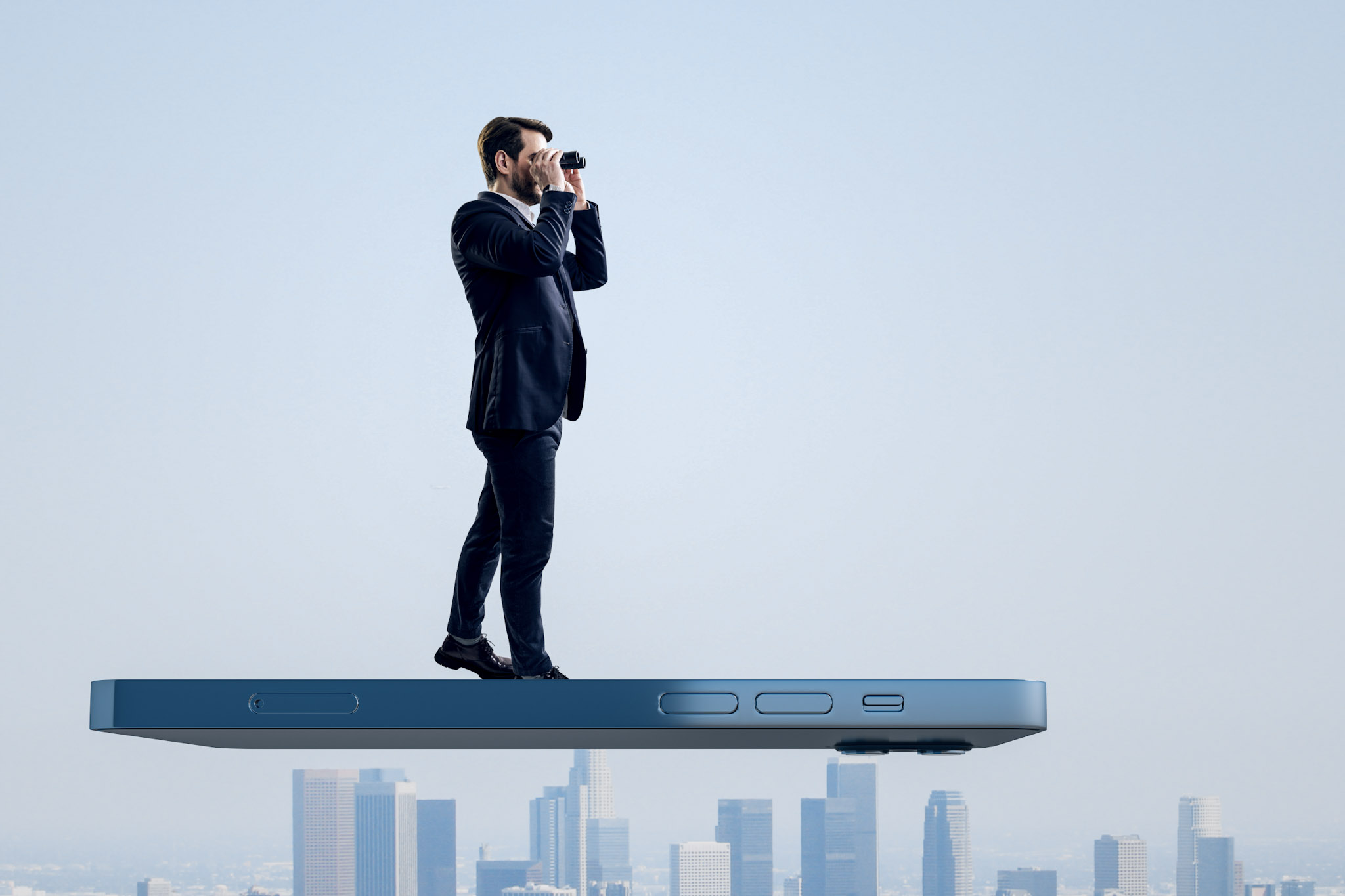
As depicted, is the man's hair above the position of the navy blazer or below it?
above

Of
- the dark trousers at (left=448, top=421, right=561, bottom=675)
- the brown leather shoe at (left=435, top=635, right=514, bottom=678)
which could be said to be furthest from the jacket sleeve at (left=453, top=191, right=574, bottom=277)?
the brown leather shoe at (left=435, top=635, right=514, bottom=678)

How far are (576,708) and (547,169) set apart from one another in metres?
0.93

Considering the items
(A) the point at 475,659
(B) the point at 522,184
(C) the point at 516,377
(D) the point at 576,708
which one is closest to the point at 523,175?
(B) the point at 522,184

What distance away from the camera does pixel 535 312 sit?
2254mm

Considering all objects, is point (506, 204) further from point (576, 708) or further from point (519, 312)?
point (576, 708)

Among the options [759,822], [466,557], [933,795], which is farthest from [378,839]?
[466,557]

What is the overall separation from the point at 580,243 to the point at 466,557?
585mm

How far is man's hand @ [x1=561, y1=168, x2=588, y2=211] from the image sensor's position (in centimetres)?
244

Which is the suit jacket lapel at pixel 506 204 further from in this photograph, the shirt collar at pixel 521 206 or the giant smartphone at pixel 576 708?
the giant smartphone at pixel 576 708

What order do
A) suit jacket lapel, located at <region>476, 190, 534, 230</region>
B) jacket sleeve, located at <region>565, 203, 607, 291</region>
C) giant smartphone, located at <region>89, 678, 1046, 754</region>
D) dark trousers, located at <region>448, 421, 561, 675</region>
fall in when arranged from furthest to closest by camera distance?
jacket sleeve, located at <region>565, 203, 607, 291</region> → suit jacket lapel, located at <region>476, 190, 534, 230</region> → dark trousers, located at <region>448, 421, 561, 675</region> → giant smartphone, located at <region>89, 678, 1046, 754</region>

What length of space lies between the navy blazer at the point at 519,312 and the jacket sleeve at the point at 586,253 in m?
0.08

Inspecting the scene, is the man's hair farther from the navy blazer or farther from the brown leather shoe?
the brown leather shoe

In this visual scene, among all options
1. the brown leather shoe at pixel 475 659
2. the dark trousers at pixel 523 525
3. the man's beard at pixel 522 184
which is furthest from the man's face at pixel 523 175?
the brown leather shoe at pixel 475 659

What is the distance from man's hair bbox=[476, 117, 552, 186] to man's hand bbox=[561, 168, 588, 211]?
99 millimetres
